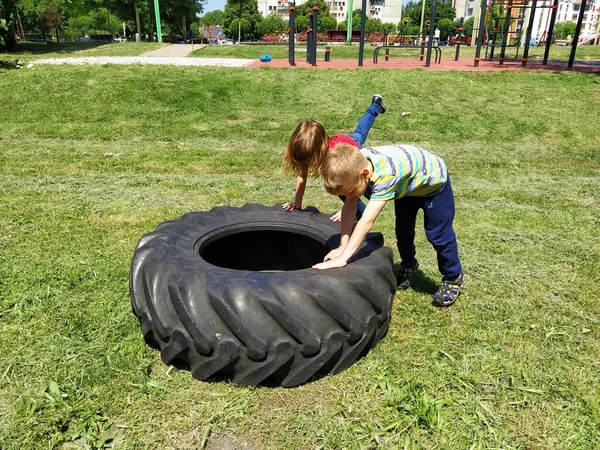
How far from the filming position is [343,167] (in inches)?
104

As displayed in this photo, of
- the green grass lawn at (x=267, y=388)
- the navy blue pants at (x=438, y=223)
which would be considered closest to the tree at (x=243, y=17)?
the green grass lawn at (x=267, y=388)

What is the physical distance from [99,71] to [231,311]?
11.8 m

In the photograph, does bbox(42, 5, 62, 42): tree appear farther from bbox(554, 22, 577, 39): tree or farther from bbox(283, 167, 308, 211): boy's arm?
bbox(554, 22, 577, 39): tree

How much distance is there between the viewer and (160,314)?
2568 mm

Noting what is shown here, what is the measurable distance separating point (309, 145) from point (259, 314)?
1142 mm

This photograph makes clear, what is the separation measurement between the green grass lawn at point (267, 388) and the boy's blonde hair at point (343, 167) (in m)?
1.00

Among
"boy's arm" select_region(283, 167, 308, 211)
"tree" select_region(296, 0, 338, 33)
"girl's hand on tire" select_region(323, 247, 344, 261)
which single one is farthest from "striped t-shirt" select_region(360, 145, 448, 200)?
"tree" select_region(296, 0, 338, 33)

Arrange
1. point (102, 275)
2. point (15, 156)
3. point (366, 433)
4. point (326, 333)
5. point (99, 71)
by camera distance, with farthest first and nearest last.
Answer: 1. point (99, 71)
2. point (15, 156)
3. point (102, 275)
4. point (326, 333)
5. point (366, 433)

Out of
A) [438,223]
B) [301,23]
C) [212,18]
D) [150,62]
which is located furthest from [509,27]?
[212,18]

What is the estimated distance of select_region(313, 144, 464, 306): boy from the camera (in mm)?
2699

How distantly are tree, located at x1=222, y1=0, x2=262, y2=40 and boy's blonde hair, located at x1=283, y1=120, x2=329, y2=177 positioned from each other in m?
66.1

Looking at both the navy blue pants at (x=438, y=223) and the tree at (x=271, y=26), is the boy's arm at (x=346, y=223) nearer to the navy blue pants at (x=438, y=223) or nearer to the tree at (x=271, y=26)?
the navy blue pants at (x=438, y=223)

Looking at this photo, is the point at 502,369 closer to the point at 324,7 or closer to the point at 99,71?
the point at 99,71

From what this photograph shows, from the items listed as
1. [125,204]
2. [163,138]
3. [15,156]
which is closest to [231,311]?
[125,204]
